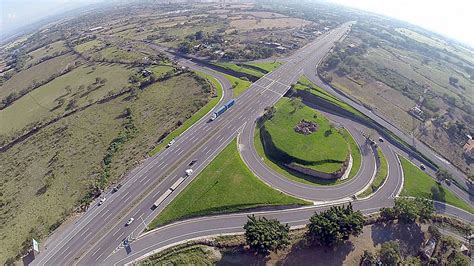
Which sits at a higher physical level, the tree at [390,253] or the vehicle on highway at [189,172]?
the vehicle on highway at [189,172]

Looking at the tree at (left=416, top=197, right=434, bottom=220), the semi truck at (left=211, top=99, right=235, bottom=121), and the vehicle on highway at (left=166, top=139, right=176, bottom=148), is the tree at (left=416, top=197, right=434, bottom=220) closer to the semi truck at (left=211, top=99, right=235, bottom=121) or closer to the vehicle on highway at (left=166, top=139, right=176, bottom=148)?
the semi truck at (left=211, top=99, right=235, bottom=121)

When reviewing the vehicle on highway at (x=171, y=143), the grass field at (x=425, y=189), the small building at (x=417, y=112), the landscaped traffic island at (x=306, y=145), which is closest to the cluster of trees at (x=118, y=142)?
the vehicle on highway at (x=171, y=143)

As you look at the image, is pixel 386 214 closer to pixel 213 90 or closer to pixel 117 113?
pixel 213 90

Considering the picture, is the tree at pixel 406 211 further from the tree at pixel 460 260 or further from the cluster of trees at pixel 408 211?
the tree at pixel 460 260

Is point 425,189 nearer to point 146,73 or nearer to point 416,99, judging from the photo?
point 416,99

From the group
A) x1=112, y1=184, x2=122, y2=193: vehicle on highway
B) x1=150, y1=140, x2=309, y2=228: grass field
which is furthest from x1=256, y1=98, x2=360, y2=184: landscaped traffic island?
x1=112, y1=184, x2=122, y2=193: vehicle on highway

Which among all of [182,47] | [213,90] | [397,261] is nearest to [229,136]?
[213,90]

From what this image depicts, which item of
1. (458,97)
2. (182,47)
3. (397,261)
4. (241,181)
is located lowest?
(458,97)
